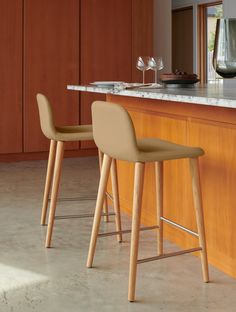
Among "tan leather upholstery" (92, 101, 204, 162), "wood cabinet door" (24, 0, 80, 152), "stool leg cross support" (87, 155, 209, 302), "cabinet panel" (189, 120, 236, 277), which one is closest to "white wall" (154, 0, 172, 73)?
"wood cabinet door" (24, 0, 80, 152)

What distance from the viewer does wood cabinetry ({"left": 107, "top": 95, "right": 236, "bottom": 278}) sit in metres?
3.09

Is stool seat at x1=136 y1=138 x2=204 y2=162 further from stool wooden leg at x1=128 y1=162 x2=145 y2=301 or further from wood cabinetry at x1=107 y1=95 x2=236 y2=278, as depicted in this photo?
wood cabinetry at x1=107 y1=95 x2=236 y2=278

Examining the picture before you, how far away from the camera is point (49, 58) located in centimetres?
714

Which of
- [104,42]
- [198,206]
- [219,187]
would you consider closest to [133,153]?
[198,206]

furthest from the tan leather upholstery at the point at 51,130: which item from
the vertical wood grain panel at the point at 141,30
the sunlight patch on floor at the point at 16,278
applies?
the vertical wood grain panel at the point at 141,30

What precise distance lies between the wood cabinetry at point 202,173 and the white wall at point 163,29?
172 inches

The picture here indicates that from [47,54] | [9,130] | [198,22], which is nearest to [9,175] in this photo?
[9,130]

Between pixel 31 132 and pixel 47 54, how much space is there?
0.94 m

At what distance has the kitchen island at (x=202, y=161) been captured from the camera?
3049 millimetres

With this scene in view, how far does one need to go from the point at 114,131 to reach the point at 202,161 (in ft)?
2.26

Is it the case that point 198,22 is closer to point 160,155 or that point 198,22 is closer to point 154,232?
point 154,232

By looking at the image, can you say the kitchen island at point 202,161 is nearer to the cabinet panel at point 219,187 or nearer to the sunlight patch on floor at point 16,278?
the cabinet panel at point 219,187

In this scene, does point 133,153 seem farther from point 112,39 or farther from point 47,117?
point 112,39

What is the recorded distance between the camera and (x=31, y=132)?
7.16 m
